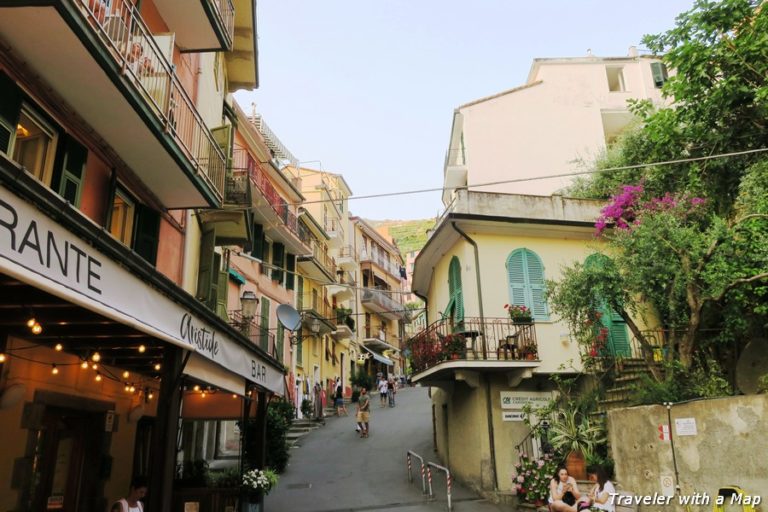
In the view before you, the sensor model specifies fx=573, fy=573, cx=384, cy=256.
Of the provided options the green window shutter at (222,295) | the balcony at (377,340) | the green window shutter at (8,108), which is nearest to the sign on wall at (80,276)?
the green window shutter at (8,108)

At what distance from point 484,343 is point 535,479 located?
3342mm

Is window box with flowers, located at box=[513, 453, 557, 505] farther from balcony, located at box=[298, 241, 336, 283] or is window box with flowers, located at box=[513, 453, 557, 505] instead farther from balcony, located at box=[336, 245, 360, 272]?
balcony, located at box=[336, 245, 360, 272]

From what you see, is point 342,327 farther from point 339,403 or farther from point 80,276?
point 80,276

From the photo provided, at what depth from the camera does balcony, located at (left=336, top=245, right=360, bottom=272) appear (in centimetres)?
4381

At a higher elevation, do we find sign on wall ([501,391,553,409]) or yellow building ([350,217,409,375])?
yellow building ([350,217,409,375])

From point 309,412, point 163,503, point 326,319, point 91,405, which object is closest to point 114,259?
point 163,503

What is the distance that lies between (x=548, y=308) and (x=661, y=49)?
6.97 metres

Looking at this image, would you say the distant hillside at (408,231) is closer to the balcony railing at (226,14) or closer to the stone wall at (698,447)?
the balcony railing at (226,14)

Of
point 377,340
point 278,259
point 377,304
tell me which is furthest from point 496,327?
point 377,304

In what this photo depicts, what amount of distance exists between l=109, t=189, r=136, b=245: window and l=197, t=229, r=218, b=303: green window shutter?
360 cm

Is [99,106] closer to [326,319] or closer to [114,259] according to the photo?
[114,259]

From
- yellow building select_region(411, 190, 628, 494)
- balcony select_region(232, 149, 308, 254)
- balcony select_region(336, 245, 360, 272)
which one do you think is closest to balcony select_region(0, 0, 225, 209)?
yellow building select_region(411, 190, 628, 494)

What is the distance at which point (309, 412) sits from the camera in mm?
26969

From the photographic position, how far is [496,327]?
49.1 feet
